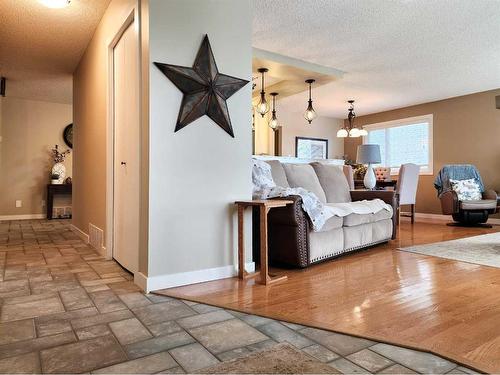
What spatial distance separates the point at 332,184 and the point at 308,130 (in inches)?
176

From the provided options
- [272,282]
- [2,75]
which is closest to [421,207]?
[272,282]

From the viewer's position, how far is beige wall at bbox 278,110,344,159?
8.09 m

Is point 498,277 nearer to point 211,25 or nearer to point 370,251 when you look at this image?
point 370,251

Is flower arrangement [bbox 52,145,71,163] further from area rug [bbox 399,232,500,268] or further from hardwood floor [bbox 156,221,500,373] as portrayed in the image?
area rug [bbox 399,232,500,268]

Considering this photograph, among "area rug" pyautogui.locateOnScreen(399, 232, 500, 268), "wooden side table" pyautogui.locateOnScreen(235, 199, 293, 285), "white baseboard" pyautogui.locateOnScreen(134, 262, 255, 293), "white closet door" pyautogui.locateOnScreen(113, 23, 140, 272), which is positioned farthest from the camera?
"area rug" pyautogui.locateOnScreen(399, 232, 500, 268)

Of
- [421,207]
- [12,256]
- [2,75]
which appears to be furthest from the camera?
[421,207]

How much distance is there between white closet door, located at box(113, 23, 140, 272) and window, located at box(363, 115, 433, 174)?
6.45 metres

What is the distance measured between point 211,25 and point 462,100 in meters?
6.10

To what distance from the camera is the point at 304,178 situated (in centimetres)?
394

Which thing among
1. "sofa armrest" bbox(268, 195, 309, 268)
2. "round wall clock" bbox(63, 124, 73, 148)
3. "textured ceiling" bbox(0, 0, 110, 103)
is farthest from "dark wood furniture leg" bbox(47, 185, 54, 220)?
"sofa armrest" bbox(268, 195, 309, 268)

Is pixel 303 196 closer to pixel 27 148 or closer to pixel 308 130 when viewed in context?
pixel 308 130

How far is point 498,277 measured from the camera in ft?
8.55

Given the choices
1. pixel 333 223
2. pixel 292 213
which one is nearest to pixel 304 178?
pixel 333 223

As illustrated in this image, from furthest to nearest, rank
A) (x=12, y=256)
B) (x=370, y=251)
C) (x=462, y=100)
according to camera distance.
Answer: (x=462, y=100)
(x=370, y=251)
(x=12, y=256)
